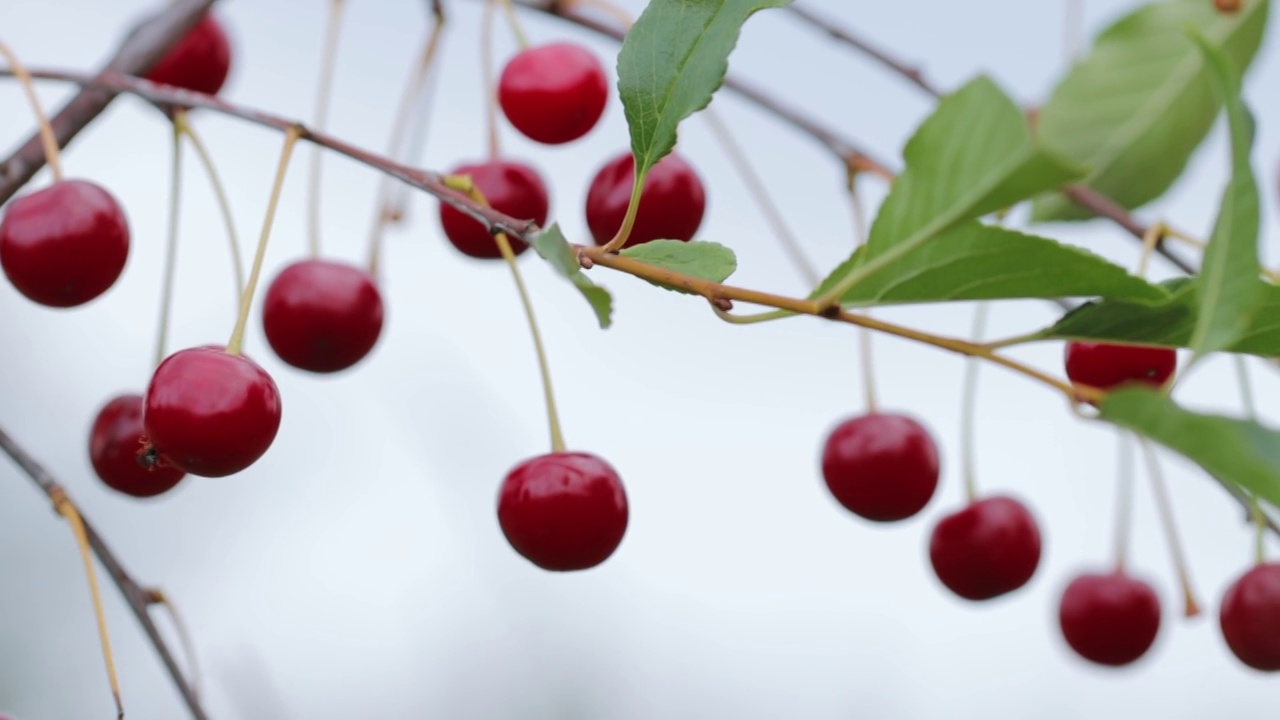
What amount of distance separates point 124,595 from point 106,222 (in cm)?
24

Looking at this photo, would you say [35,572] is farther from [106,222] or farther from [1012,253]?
[1012,253]

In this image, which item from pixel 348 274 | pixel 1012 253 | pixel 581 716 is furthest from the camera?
pixel 581 716

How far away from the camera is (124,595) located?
35.2 inches

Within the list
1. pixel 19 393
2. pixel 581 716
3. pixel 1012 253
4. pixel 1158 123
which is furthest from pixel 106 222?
pixel 19 393

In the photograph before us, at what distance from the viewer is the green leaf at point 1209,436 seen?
1.48ft

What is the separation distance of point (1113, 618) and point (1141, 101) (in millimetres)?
490

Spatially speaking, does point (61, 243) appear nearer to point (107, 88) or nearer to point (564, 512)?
point (107, 88)

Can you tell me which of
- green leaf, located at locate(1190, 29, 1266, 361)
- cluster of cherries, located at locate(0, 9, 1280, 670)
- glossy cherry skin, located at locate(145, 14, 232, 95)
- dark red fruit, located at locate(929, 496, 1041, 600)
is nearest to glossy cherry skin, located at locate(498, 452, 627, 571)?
cluster of cherries, located at locate(0, 9, 1280, 670)

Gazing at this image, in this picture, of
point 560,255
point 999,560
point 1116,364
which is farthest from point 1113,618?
point 560,255

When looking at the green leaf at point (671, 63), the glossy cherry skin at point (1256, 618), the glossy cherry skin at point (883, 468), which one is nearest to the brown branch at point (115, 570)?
the green leaf at point (671, 63)

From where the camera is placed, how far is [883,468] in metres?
1.15

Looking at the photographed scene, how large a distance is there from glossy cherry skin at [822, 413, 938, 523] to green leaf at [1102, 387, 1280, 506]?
2.15 feet

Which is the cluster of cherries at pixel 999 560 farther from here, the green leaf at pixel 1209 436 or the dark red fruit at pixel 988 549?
the green leaf at pixel 1209 436

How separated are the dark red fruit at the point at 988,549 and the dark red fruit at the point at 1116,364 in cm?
43
